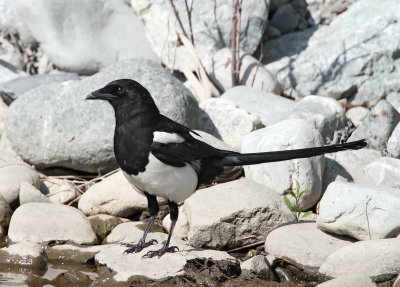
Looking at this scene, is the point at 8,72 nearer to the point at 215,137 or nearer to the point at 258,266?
the point at 215,137

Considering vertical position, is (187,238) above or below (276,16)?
below

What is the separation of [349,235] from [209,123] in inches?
90.1

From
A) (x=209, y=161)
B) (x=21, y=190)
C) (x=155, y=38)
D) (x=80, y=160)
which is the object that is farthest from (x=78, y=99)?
(x=209, y=161)

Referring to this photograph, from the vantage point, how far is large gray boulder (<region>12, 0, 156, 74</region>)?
913cm

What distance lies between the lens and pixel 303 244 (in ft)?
19.4

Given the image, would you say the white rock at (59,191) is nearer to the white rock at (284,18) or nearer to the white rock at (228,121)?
the white rock at (228,121)

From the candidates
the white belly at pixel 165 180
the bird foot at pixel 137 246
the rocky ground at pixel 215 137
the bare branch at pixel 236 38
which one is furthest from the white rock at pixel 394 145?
the bird foot at pixel 137 246

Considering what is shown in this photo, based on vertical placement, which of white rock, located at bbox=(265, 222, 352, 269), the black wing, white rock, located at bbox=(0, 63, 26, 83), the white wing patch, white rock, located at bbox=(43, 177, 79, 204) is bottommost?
white rock, located at bbox=(43, 177, 79, 204)

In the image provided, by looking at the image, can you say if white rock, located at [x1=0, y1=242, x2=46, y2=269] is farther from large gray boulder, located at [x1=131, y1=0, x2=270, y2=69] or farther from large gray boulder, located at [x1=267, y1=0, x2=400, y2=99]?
large gray boulder, located at [x1=267, y1=0, x2=400, y2=99]

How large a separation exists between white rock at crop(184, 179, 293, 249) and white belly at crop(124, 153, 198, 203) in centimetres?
52

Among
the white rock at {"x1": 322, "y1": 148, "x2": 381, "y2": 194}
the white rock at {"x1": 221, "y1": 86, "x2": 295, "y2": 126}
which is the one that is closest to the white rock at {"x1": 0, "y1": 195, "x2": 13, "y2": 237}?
the white rock at {"x1": 221, "y1": 86, "x2": 295, "y2": 126}

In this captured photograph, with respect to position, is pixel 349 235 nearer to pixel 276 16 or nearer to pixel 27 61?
pixel 276 16

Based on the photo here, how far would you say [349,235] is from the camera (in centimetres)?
602

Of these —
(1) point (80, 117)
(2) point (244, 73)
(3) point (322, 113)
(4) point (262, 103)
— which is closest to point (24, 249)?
(1) point (80, 117)
